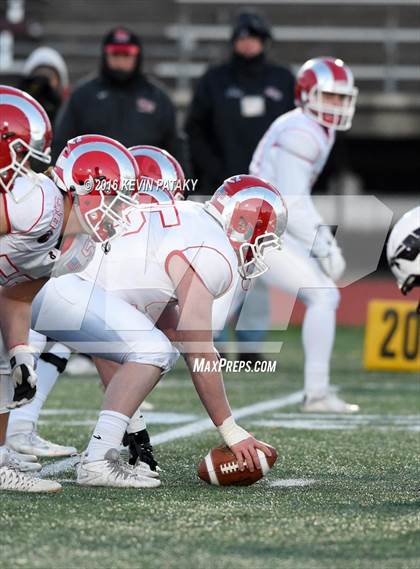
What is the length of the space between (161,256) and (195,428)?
4.85ft

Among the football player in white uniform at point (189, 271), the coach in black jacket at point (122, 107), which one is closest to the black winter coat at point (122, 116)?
the coach in black jacket at point (122, 107)

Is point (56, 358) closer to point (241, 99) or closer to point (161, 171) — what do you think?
point (161, 171)

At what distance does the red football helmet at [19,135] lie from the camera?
3268 mm

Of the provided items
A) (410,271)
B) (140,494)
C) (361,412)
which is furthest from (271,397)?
(140,494)

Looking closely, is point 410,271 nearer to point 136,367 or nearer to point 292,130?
point 136,367

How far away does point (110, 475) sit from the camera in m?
3.43

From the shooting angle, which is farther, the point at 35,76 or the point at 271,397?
the point at 35,76

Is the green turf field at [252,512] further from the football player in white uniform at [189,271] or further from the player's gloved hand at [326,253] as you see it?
the player's gloved hand at [326,253]

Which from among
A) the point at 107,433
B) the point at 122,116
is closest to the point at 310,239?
the point at 122,116

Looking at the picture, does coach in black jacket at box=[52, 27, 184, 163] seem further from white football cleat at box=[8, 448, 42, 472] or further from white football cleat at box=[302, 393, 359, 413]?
white football cleat at box=[8, 448, 42, 472]

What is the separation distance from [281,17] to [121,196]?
11416 millimetres

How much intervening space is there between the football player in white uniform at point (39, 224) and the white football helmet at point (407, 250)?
80 cm

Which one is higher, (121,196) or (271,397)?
(121,196)

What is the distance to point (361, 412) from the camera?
5547mm
